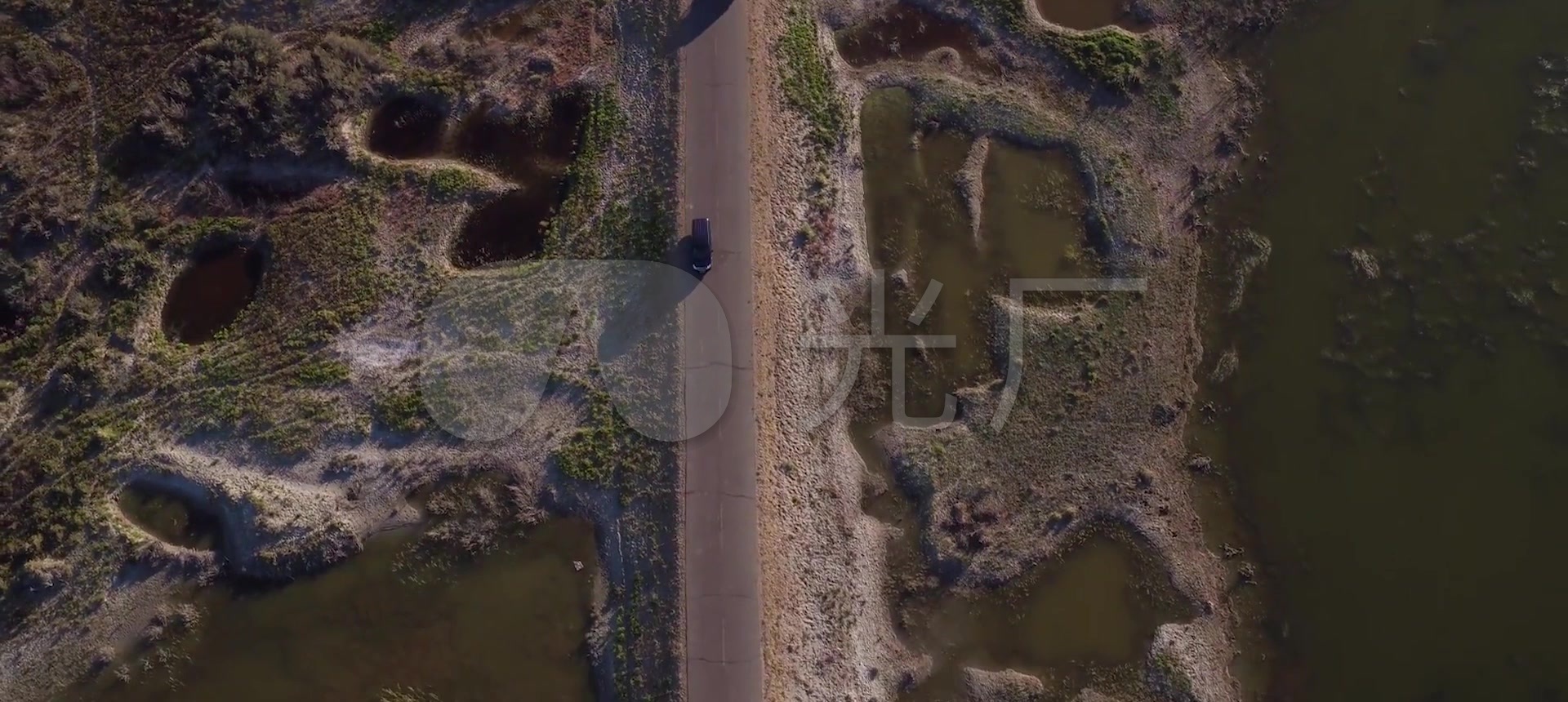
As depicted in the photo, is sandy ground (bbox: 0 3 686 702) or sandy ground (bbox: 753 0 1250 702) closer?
sandy ground (bbox: 0 3 686 702)

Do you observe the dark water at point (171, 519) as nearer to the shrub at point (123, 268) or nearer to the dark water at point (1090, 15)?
the shrub at point (123, 268)

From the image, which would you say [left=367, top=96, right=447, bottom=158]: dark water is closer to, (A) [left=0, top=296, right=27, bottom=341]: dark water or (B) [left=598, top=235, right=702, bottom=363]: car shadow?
(B) [left=598, top=235, right=702, bottom=363]: car shadow

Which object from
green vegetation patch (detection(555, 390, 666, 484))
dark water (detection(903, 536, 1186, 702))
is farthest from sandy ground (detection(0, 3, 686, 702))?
dark water (detection(903, 536, 1186, 702))

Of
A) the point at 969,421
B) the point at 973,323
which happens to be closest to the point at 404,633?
the point at 969,421

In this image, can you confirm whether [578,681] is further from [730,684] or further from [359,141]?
[359,141]

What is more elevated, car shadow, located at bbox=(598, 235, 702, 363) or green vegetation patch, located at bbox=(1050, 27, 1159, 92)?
green vegetation patch, located at bbox=(1050, 27, 1159, 92)

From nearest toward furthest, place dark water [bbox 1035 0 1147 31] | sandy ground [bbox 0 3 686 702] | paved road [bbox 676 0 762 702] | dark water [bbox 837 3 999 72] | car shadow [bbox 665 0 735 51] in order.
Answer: paved road [bbox 676 0 762 702] → sandy ground [bbox 0 3 686 702] → car shadow [bbox 665 0 735 51] → dark water [bbox 837 3 999 72] → dark water [bbox 1035 0 1147 31]

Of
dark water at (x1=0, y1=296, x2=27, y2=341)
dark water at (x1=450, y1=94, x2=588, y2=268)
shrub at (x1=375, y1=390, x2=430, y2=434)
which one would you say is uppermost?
dark water at (x1=450, y1=94, x2=588, y2=268)

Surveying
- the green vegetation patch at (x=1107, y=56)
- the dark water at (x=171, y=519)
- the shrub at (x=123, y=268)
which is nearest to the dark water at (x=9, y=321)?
the shrub at (x=123, y=268)
